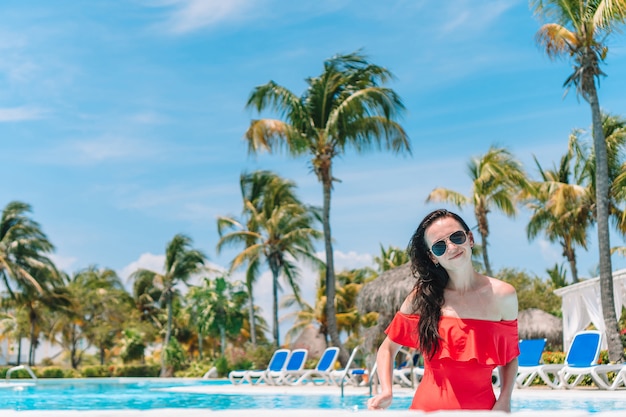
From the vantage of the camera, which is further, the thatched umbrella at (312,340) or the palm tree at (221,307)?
the thatched umbrella at (312,340)

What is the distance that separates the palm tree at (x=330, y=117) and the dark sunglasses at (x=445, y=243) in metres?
20.8

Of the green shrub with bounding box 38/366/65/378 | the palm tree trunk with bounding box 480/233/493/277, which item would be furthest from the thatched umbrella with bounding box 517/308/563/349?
the green shrub with bounding box 38/366/65/378

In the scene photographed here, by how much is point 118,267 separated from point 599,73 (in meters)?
34.4

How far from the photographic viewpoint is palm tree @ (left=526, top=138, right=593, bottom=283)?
2838cm

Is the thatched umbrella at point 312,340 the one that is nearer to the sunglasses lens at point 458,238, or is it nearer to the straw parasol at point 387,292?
the straw parasol at point 387,292

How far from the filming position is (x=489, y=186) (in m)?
26.1

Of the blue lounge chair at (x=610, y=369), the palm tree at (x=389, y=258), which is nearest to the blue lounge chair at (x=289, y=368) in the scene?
the blue lounge chair at (x=610, y=369)

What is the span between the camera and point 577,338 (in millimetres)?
13648

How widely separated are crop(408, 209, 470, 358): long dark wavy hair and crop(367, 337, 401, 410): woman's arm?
0.35ft

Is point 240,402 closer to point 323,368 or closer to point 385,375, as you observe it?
point 323,368

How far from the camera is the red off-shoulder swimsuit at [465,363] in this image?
228 centimetres

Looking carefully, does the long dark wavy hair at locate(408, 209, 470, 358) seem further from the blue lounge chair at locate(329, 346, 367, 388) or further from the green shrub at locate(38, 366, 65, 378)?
the green shrub at locate(38, 366, 65, 378)

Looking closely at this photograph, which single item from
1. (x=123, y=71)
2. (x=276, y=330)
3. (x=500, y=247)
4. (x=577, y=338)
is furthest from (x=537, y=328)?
(x=123, y=71)

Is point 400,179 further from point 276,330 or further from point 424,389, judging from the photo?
point 424,389
